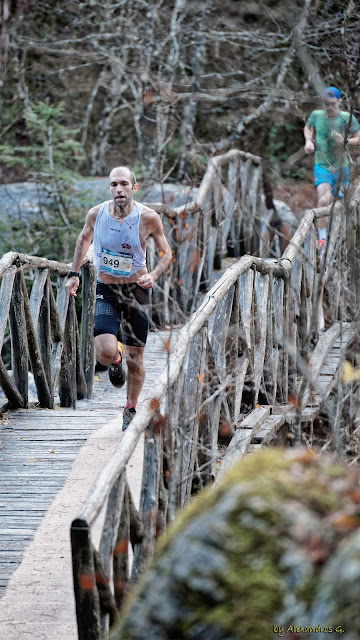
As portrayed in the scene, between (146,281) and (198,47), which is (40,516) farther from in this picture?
(198,47)

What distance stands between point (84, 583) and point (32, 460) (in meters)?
2.79

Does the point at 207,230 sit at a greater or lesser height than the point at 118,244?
lesser

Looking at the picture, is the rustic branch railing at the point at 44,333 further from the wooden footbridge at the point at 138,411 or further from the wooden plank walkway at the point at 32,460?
the wooden plank walkway at the point at 32,460

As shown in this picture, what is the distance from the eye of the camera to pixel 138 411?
12.7 ft

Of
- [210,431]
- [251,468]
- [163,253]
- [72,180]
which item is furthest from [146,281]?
Result: [72,180]

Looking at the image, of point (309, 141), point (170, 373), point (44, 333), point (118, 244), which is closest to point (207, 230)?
point (309, 141)

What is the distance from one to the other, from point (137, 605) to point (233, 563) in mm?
275

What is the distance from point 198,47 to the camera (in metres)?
15.5

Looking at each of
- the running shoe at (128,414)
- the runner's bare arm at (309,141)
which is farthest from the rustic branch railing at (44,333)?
the runner's bare arm at (309,141)

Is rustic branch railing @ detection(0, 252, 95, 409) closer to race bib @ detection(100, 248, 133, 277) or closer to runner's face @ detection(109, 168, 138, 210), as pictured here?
race bib @ detection(100, 248, 133, 277)

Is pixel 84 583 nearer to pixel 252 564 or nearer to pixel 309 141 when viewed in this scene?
pixel 252 564

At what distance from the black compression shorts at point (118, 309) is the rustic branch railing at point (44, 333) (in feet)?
2.02

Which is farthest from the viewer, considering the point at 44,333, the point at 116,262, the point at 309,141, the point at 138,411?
the point at 309,141

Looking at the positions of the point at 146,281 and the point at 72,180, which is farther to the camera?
the point at 72,180
